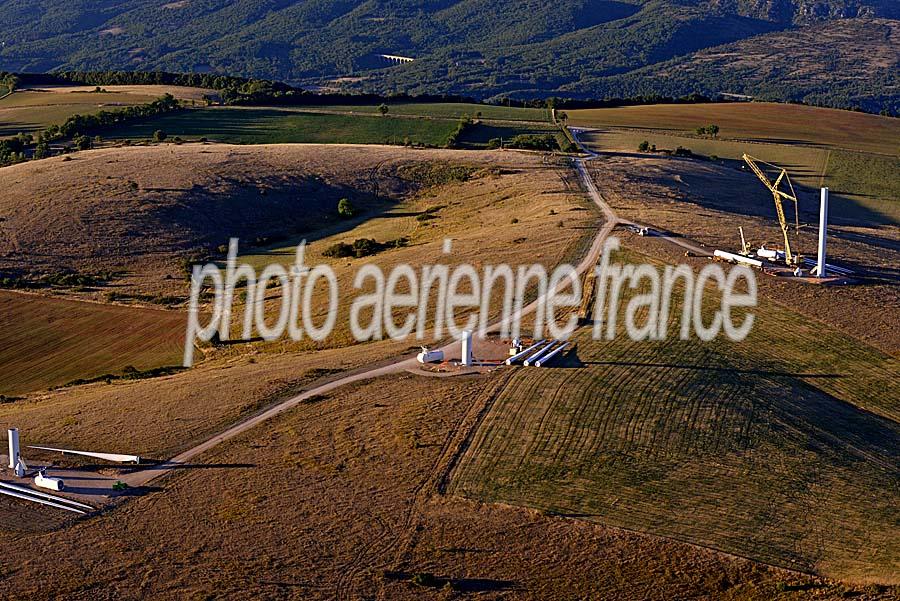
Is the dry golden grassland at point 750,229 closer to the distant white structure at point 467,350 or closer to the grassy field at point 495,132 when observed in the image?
the grassy field at point 495,132

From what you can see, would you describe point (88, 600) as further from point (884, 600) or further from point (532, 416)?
point (884, 600)

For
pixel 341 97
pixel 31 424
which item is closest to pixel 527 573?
pixel 31 424

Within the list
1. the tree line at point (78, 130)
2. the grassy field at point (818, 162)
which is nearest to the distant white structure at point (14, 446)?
the tree line at point (78, 130)

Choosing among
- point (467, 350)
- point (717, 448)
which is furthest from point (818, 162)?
point (717, 448)

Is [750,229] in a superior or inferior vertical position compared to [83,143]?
inferior

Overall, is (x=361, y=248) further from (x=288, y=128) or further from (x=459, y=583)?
(x=288, y=128)

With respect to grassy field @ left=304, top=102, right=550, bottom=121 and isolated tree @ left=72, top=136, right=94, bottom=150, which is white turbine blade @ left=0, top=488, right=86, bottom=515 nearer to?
isolated tree @ left=72, top=136, right=94, bottom=150
